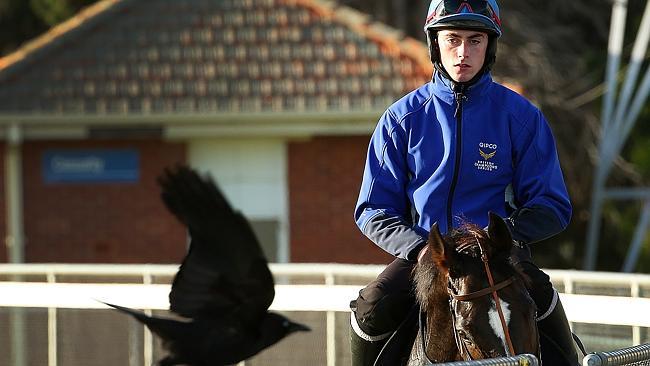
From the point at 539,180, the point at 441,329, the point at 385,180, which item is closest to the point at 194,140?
the point at 385,180

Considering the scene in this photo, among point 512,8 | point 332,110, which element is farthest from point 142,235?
point 512,8

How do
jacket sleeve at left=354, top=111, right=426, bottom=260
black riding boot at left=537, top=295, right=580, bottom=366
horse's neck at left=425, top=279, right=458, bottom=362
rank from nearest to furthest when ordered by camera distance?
horse's neck at left=425, top=279, right=458, bottom=362, black riding boot at left=537, top=295, right=580, bottom=366, jacket sleeve at left=354, top=111, right=426, bottom=260

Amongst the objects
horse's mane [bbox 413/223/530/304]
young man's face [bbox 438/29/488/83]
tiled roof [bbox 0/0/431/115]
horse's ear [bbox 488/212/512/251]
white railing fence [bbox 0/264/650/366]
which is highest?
tiled roof [bbox 0/0/431/115]

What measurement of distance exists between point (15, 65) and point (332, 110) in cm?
465

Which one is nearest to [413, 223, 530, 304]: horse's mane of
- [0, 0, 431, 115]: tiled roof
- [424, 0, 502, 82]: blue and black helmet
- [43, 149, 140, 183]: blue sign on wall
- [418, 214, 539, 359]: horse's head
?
[418, 214, 539, 359]: horse's head

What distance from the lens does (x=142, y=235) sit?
17.9m

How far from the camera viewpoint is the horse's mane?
4598 mm

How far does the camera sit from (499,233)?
180 inches

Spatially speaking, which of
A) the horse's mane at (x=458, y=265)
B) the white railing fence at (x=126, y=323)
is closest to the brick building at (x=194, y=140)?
the white railing fence at (x=126, y=323)

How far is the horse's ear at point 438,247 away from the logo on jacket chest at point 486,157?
0.62 metres

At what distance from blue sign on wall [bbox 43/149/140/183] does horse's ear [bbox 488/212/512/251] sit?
13714mm

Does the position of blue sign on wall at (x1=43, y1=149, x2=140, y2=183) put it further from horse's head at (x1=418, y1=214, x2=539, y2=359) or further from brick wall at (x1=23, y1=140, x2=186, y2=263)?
horse's head at (x1=418, y1=214, x2=539, y2=359)

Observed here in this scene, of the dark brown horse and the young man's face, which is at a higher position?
the young man's face

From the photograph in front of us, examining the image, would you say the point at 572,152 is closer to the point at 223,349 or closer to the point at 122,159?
the point at 122,159
